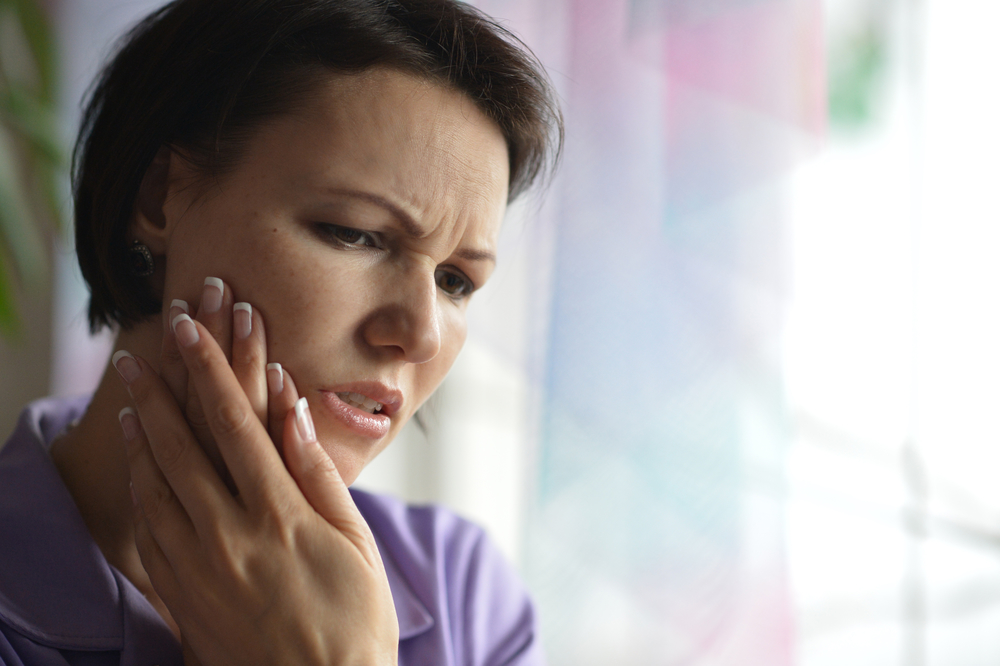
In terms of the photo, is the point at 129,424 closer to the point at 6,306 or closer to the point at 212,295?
the point at 212,295

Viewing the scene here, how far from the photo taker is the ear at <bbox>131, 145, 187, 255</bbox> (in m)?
0.85

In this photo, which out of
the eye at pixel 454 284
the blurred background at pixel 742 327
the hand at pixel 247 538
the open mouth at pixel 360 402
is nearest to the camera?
the hand at pixel 247 538

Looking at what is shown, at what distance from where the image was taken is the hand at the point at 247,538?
707mm

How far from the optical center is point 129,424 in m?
0.79

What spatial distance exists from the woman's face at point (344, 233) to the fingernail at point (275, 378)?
1cm

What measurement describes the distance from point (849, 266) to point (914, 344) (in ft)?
0.75

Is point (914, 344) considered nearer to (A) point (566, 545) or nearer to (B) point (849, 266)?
(B) point (849, 266)

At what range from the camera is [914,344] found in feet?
5.02

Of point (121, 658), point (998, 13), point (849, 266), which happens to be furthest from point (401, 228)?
point (998, 13)

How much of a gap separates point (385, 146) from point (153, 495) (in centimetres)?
48

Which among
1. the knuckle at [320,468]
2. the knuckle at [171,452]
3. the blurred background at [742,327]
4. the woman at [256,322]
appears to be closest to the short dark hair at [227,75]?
the woman at [256,322]

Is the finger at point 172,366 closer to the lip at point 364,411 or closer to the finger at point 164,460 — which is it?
the finger at point 164,460

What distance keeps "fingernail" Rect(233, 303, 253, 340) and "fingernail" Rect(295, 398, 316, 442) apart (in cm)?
10

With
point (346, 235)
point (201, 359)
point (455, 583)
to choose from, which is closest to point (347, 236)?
point (346, 235)
